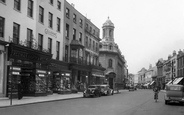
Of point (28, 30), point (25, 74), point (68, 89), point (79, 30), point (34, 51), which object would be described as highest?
point (79, 30)

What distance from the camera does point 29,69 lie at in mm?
26828

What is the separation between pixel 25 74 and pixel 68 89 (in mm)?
10696

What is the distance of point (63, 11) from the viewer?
37781mm

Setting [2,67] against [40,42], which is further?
[40,42]

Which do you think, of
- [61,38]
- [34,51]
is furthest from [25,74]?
[61,38]

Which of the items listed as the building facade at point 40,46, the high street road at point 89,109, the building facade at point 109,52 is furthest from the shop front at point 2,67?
the building facade at point 109,52

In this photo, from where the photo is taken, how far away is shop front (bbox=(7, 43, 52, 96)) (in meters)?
23.9

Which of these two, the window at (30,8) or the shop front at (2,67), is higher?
the window at (30,8)

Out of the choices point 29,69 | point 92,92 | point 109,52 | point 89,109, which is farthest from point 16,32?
point 109,52

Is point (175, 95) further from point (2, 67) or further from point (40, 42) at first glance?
point (40, 42)

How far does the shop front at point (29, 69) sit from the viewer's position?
23859 millimetres

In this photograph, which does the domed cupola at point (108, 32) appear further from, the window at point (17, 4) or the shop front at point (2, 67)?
the shop front at point (2, 67)

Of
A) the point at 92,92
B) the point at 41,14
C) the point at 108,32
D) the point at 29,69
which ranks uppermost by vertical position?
the point at 108,32

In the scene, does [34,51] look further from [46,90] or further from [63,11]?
[63,11]
